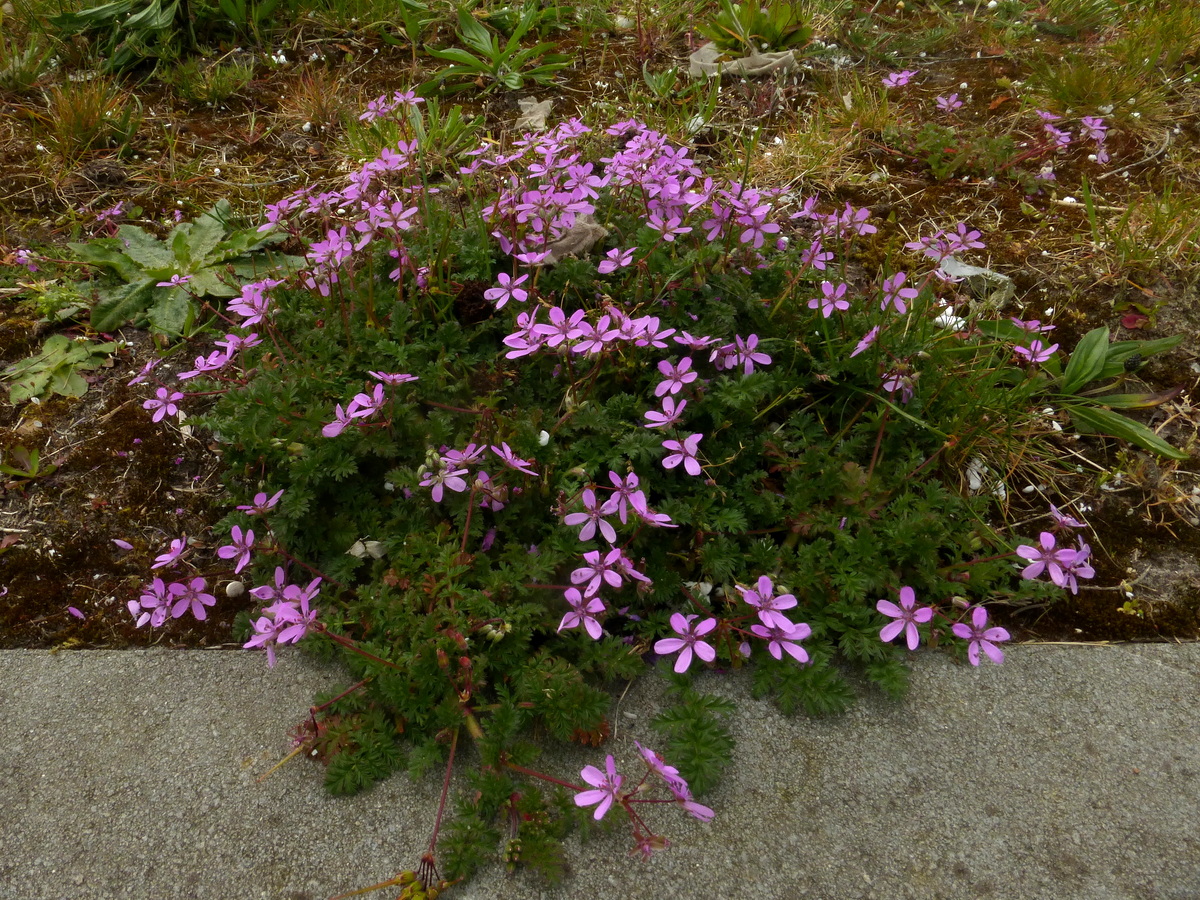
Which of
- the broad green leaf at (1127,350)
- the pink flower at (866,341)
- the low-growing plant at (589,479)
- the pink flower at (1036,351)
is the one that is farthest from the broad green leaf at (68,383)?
the broad green leaf at (1127,350)

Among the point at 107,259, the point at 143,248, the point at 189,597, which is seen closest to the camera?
Result: the point at 189,597

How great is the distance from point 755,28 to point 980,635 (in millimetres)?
3502

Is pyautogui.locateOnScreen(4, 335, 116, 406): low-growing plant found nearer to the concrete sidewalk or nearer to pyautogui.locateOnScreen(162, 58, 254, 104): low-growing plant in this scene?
the concrete sidewalk

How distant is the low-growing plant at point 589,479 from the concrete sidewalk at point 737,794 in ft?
0.28

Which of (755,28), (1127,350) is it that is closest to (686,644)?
(1127,350)

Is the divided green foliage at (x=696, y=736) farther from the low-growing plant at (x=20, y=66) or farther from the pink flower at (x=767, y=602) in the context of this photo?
the low-growing plant at (x=20, y=66)

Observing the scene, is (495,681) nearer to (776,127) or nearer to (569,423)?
(569,423)

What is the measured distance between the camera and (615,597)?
2074 mm

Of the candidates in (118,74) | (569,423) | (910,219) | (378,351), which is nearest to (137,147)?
(118,74)

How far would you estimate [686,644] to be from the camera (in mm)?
1790

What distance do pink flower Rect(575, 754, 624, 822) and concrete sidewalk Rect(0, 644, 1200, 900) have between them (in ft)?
0.62

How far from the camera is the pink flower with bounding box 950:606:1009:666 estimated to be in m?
1.78

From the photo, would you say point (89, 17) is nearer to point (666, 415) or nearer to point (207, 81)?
point (207, 81)

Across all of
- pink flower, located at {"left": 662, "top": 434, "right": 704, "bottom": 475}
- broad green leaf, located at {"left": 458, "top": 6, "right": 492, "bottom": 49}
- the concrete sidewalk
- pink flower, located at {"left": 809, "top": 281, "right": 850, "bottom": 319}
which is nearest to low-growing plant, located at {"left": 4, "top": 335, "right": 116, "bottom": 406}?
the concrete sidewalk
